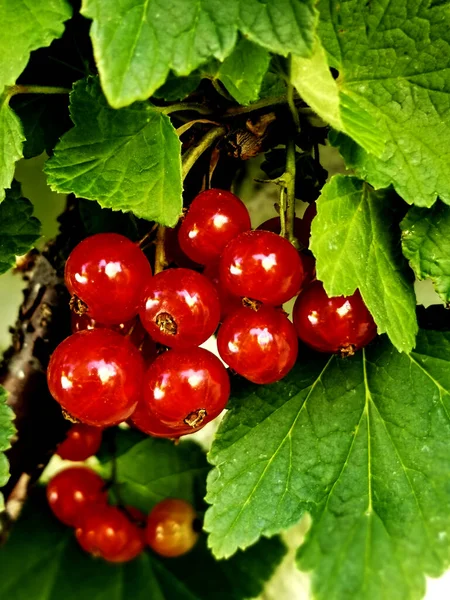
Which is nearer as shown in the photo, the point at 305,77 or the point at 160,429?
the point at 305,77

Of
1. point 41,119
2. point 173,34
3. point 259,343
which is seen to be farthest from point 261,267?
point 41,119

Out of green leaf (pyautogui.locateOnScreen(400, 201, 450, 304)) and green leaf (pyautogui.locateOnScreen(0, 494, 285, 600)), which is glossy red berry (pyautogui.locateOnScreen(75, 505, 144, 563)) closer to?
green leaf (pyautogui.locateOnScreen(0, 494, 285, 600))


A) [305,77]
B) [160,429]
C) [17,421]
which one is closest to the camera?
[305,77]

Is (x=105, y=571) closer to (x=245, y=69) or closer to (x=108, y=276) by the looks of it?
(x=108, y=276)

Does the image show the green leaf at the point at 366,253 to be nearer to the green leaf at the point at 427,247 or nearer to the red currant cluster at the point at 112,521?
the green leaf at the point at 427,247

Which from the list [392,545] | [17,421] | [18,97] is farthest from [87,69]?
[392,545]

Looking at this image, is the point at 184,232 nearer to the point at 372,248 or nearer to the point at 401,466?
the point at 372,248
